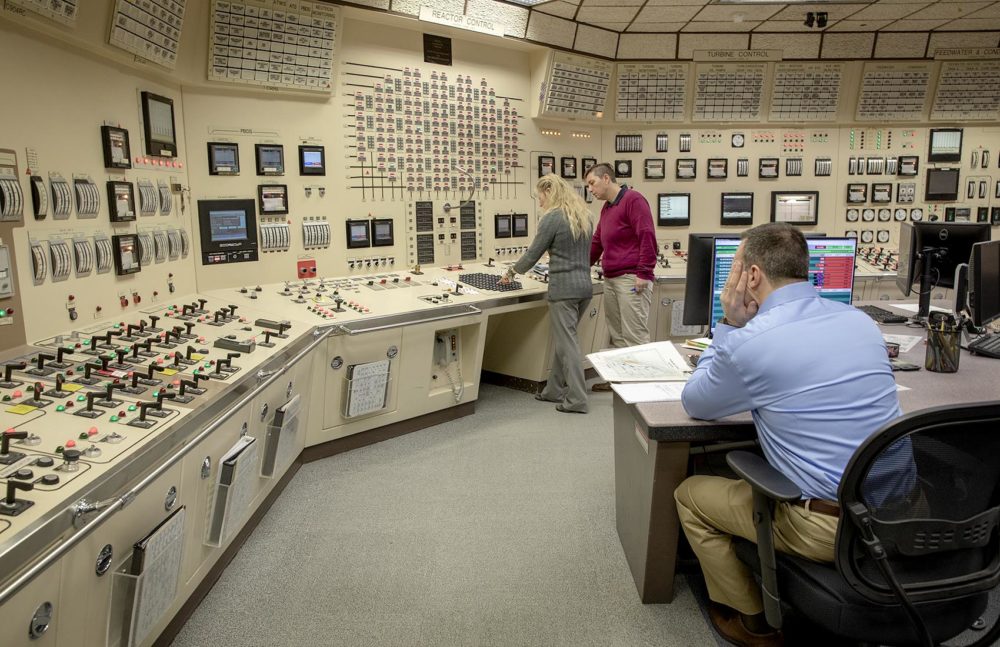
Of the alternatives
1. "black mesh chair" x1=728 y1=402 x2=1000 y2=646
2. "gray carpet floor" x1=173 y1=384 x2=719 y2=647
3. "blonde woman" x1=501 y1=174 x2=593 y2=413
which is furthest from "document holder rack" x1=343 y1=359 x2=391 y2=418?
"black mesh chair" x1=728 y1=402 x2=1000 y2=646

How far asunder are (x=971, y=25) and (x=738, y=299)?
492 centimetres

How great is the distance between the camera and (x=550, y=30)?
466 cm

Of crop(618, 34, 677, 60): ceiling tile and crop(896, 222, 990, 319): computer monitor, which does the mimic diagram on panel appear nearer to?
crop(618, 34, 677, 60): ceiling tile

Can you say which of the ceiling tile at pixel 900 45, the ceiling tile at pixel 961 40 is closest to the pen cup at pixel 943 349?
the ceiling tile at pixel 900 45

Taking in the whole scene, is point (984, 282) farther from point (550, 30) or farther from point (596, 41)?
point (596, 41)

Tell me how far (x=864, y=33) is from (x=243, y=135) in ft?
15.7

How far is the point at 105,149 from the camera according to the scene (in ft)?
8.74

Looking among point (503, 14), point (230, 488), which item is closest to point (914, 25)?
point (503, 14)

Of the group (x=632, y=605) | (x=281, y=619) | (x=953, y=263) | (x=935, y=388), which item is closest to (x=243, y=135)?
(x=281, y=619)

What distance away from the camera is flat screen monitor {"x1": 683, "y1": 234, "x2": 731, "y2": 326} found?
8.41 ft

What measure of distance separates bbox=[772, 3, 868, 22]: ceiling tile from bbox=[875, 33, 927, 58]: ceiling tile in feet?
2.28

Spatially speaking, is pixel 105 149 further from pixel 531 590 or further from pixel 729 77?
pixel 729 77

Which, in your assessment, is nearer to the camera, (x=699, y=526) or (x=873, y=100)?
(x=699, y=526)

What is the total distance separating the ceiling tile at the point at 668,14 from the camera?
4.56m
